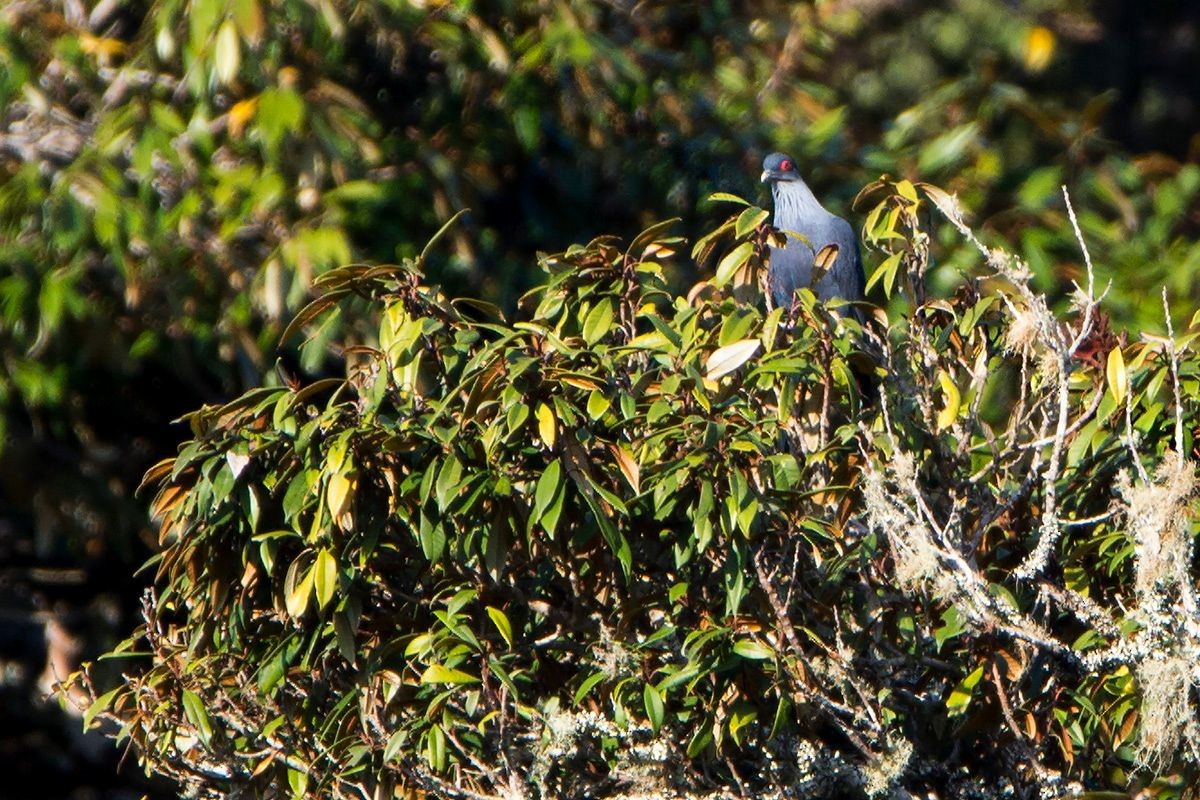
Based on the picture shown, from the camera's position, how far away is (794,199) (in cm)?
446

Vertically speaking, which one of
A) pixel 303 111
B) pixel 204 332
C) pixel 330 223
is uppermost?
pixel 303 111

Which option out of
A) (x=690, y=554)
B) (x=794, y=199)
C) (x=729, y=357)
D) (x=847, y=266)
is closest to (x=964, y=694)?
(x=690, y=554)

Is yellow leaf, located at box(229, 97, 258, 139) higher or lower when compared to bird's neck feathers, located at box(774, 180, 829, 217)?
higher

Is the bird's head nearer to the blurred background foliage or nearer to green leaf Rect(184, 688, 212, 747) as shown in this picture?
the blurred background foliage

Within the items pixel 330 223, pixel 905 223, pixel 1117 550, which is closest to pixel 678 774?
pixel 1117 550

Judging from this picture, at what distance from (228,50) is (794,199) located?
1.66 m

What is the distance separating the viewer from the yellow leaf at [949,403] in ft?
8.27

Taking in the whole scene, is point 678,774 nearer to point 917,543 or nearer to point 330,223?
point 917,543

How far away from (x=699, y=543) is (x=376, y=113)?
117 inches

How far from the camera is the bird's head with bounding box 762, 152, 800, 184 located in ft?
14.9

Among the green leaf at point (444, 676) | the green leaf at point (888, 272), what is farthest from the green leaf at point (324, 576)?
the green leaf at point (888, 272)

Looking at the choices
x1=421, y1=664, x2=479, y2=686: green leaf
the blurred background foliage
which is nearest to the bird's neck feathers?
A: the blurred background foliage

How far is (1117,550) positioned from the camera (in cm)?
252

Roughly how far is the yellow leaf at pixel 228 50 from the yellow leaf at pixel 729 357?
196 centimetres
